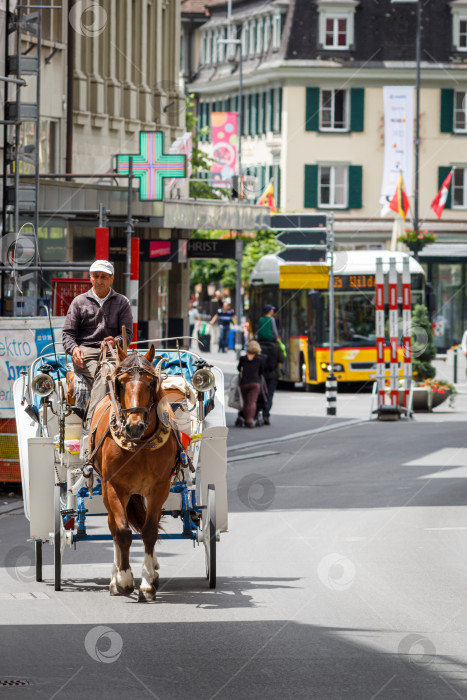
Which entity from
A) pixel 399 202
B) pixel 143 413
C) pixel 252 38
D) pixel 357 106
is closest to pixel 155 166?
pixel 143 413

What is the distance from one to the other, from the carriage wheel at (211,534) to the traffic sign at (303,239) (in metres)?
25.0

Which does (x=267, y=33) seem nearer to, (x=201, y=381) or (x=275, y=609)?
(x=201, y=381)

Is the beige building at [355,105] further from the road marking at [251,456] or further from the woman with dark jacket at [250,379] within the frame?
the road marking at [251,456]

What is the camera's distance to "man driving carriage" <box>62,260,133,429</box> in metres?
11.6

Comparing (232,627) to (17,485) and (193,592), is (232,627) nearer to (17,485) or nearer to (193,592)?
(193,592)

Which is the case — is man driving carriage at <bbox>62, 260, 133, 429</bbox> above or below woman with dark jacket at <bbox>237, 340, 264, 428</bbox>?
above

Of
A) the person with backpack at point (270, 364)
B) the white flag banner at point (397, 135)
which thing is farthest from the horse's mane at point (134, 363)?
the white flag banner at point (397, 135)

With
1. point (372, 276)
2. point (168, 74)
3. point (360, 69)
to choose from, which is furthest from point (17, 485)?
point (360, 69)

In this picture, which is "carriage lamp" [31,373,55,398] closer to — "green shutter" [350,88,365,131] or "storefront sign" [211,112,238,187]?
"storefront sign" [211,112,238,187]

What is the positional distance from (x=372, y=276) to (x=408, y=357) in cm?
831

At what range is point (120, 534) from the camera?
10570mm

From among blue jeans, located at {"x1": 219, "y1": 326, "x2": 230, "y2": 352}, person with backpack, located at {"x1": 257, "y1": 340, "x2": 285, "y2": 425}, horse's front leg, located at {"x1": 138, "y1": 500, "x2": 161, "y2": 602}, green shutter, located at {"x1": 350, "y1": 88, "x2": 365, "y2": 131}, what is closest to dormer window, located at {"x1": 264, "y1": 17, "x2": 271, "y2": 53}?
green shutter, located at {"x1": 350, "y1": 88, "x2": 365, "y2": 131}

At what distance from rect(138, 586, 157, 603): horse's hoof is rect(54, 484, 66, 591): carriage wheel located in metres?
0.66

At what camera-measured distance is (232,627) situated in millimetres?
9805
